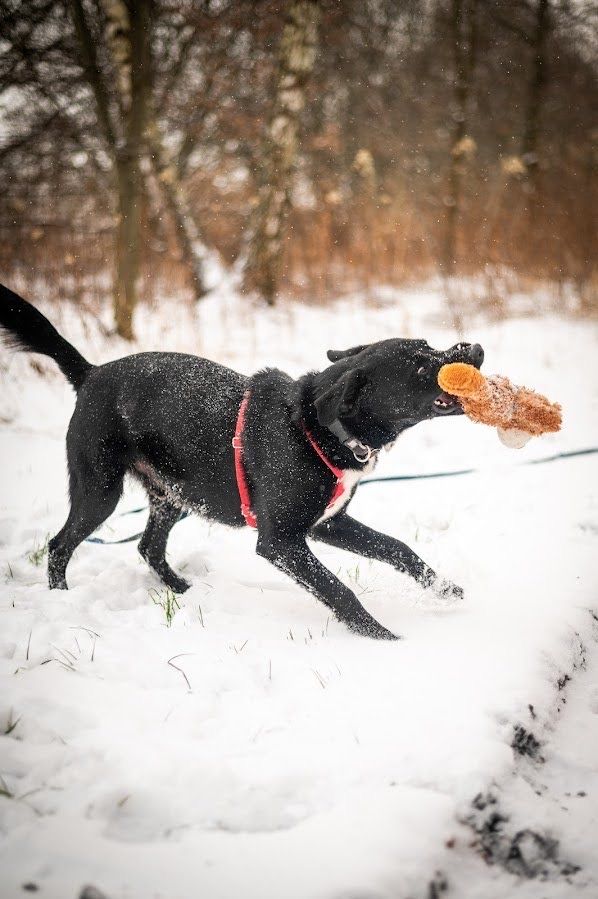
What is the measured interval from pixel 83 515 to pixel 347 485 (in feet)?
4.14

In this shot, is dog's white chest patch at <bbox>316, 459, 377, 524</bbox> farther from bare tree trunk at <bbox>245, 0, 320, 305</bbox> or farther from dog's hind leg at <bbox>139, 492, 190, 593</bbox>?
bare tree trunk at <bbox>245, 0, 320, 305</bbox>

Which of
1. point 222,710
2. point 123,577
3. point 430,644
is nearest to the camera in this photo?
point 222,710

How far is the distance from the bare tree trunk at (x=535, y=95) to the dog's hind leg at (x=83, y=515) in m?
9.10

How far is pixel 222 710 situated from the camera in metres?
1.87

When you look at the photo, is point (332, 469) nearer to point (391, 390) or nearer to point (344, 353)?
point (391, 390)

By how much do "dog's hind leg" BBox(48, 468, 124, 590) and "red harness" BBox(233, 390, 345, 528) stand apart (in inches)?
24.4

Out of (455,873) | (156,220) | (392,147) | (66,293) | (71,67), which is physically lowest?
(455,873)

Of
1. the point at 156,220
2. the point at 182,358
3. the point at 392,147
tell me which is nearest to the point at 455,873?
the point at 182,358

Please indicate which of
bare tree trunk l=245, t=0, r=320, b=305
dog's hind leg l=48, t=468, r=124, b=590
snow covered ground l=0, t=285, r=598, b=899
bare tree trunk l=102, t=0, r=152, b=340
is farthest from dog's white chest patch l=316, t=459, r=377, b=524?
bare tree trunk l=245, t=0, r=320, b=305

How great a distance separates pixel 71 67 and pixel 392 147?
779cm

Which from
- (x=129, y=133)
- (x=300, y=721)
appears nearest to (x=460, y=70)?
(x=129, y=133)

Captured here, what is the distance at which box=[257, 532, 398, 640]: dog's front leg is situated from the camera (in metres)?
2.38

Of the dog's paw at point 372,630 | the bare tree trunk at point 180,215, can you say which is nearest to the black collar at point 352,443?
the dog's paw at point 372,630

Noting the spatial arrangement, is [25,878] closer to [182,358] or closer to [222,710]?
[222,710]
